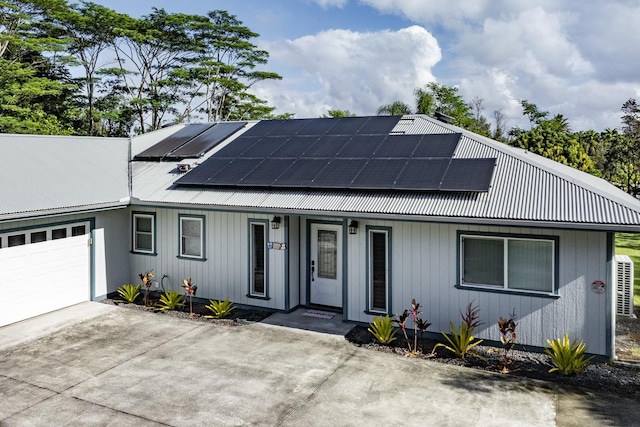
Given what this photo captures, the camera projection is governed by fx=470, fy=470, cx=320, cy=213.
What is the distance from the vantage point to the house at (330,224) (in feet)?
26.8

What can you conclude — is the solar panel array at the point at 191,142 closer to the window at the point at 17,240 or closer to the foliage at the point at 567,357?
the window at the point at 17,240

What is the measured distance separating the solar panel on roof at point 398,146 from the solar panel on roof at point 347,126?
1.30m

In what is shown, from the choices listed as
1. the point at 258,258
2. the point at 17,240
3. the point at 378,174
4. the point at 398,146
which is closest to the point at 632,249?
the point at 398,146

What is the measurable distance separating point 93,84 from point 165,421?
1381 inches

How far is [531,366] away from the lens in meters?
7.85

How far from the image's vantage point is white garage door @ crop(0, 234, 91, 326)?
972cm

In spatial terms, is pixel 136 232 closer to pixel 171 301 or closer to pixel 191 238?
pixel 191 238

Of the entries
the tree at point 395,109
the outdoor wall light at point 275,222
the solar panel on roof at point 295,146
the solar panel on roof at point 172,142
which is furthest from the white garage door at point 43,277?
the tree at point 395,109

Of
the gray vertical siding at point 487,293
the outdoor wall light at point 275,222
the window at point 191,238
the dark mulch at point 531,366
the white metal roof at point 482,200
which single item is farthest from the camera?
the window at point 191,238

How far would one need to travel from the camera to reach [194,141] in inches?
559

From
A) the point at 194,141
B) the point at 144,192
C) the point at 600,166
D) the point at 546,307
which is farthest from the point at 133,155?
the point at 600,166

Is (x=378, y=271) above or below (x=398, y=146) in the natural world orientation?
below

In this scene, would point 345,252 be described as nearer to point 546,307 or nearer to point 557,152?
point 546,307

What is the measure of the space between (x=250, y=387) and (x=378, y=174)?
5091mm
